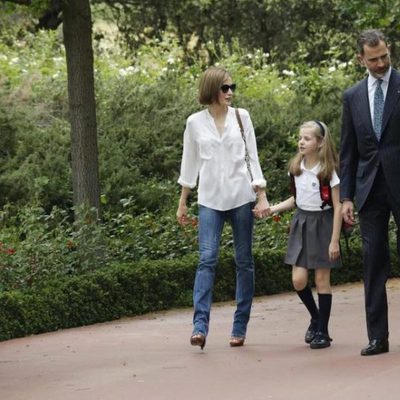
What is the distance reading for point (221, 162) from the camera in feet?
28.6

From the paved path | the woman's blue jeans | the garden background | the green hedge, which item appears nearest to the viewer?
the paved path

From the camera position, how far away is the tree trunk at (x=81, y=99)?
1338 cm

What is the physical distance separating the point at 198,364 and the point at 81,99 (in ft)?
20.1

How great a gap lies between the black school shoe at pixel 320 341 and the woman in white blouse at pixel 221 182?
0.56 metres

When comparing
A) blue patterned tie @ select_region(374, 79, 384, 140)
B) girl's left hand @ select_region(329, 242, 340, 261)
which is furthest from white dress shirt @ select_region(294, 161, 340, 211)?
blue patterned tie @ select_region(374, 79, 384, 140)

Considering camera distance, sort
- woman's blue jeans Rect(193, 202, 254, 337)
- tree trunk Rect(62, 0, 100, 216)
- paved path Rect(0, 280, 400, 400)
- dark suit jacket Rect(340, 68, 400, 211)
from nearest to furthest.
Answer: paved path Rect(0, 280, 400, 400)
dark suit jacket Rect(340, 68, 400, 211)
woman's blue jeans Rect(193, 202, 254, 337)
tree trunk Rect(62, 0, 100, 216)

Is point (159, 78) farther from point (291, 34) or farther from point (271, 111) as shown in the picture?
point (291, 34)

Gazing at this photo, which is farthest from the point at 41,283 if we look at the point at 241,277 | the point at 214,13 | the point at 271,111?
the point at 214,13

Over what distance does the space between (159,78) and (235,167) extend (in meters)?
13.7

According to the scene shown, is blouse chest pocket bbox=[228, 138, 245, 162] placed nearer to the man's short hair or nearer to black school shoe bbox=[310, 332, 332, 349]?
black school shoe bbox=[310, 332, 332, 349]

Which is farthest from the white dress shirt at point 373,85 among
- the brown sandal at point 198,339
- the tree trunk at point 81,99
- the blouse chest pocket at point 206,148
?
the tree trunk at point 81,99

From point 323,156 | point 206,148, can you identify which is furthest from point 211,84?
point 323,156

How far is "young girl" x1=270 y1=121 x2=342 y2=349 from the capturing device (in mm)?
8617

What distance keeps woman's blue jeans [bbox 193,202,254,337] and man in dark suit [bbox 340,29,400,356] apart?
104 centimetres
